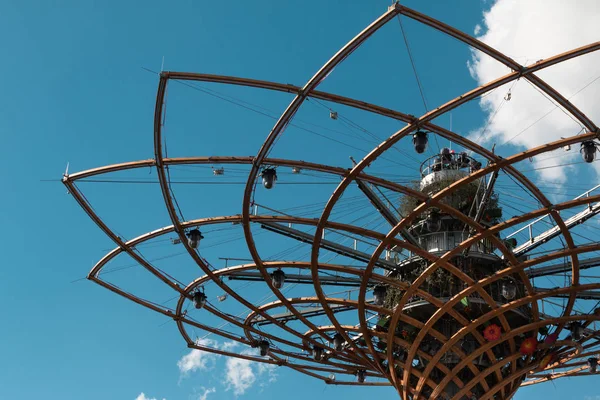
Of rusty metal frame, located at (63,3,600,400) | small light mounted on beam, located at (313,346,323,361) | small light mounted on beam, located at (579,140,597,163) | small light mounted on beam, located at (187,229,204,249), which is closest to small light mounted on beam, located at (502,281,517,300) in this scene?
rusty metal frame, located at (63,3,600,400)

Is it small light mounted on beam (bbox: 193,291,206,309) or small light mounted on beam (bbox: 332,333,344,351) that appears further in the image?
small light mounted on beam (bbox: 332,333,344,351)

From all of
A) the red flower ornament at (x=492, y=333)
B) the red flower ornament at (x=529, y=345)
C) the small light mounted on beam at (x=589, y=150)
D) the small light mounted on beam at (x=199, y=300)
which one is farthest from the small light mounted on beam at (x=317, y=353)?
the small light mounted on beam at (x=589, y=150)

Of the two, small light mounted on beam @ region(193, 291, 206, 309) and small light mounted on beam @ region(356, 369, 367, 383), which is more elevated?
small light mounted on beam @ region(356, 369, 367, 383)

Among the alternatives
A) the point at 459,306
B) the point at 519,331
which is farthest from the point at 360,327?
the point at 519,331

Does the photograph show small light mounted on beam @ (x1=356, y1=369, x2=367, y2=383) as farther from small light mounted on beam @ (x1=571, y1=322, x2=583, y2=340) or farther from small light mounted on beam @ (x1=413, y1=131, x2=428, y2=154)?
small light mounted on beam @ (x1=413, y1=131, x2=428, y2=154)

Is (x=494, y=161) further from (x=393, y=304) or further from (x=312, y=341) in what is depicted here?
(x=312, y=341)

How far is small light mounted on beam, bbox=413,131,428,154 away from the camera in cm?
2339

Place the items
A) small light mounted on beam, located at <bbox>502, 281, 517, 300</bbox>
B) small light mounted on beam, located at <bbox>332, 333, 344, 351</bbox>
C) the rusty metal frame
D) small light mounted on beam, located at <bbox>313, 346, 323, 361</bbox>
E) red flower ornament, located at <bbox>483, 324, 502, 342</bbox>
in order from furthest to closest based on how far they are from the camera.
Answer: small light mounted on beam, located at <bbox>313, 346, 323, 361</bbox> < small light mounted on beam, located at <bbox>332, 333, 344, 351</bbox> < red flower ornament, located at <bbox>483, 324, 502, 342</bbox> < small light mounted on beam, located at <bbox>502, 281, 517, 300</bbox> < the rusty metal frame

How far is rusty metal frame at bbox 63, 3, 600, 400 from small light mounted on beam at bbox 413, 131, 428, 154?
34cm

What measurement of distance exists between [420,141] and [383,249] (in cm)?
682

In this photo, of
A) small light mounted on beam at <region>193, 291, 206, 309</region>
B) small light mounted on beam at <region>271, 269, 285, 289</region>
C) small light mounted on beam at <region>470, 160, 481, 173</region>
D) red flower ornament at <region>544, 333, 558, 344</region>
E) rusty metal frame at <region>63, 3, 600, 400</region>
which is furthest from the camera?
small light mounted on beam at <region>470, 160, 481, 173</region>

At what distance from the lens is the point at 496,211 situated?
3516cm

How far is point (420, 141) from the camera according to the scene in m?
23.4

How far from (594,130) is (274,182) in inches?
430
